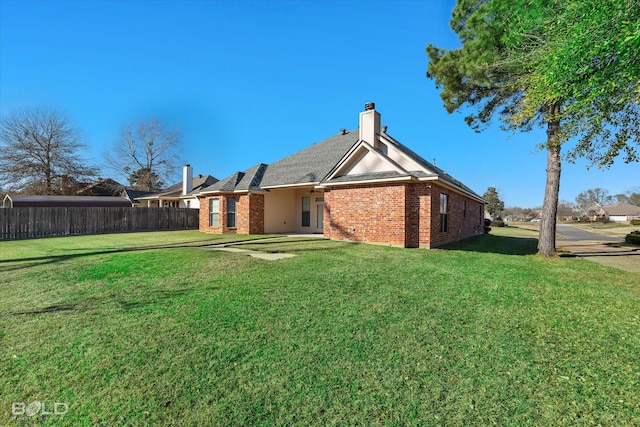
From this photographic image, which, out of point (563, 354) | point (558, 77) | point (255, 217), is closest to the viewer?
point (563, 354)

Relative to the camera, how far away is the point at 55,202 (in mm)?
25797

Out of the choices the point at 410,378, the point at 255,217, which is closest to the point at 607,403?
the point at 410,378

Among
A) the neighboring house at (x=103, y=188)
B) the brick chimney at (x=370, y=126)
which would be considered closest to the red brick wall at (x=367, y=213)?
the brick chimney at (x=370, y=126)

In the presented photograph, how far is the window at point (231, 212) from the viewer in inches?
665

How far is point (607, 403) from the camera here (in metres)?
2.62

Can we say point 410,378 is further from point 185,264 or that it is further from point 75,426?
point 185,264

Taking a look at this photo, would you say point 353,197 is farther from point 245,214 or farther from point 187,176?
point 187,176

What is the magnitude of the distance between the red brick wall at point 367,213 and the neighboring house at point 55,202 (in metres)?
26.3

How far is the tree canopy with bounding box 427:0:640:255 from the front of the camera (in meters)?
5.61

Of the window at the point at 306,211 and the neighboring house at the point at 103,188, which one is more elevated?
the neighboring house at the point at 103,188

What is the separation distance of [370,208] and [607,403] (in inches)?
370

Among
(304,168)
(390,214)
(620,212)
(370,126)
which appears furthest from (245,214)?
(620,212)

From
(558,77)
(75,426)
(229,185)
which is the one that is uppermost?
(558,77)

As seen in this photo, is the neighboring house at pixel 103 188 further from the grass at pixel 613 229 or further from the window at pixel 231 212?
the grass at pixel 613 229
